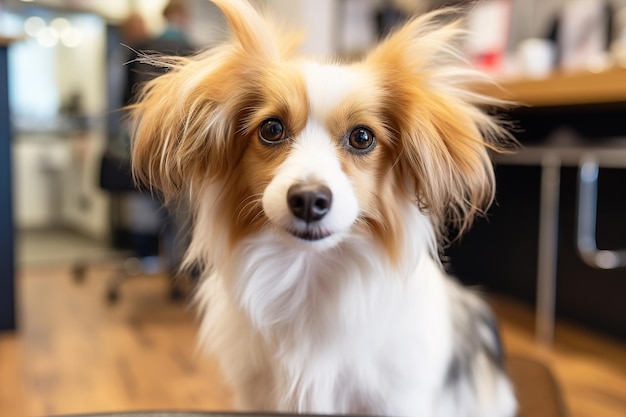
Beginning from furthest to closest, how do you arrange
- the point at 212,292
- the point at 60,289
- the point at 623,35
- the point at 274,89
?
the point at 60,289
the point at 623,35
the point at 212,292
the point at 274,89

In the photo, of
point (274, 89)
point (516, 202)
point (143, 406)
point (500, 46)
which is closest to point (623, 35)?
point (500, 46)

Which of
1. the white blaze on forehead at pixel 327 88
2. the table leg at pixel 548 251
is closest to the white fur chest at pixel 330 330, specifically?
the white blaze on forehead at pixel 327 88

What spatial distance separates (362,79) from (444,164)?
0.68ft

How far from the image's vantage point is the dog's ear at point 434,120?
1.04 meters

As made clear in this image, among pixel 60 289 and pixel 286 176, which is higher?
pixel 286 176

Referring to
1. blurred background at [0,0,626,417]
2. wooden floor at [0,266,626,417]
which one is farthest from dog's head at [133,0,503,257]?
wooden floor at [0,266,626,417]

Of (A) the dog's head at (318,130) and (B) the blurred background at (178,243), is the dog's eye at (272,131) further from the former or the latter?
(B) the blurred background at (178,243)

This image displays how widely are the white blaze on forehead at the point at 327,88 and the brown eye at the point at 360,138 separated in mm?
59

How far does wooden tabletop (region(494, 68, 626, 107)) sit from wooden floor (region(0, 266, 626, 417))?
0.92m

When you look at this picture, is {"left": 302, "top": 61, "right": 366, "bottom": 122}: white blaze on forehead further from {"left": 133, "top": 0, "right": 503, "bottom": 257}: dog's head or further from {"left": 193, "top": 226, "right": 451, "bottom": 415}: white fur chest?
{"left": 193, "top": 226, "right": 451, "bottom": 415}: white fur chest

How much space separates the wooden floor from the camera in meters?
1.85

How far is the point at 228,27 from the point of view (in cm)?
113

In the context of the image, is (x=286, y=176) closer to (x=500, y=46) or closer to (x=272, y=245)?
(x=272, y=245)

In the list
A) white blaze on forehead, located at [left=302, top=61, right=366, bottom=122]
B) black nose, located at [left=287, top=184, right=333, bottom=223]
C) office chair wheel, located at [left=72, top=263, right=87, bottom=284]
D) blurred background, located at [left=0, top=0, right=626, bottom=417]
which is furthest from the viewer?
office chair wheel, located at [left=72, top=263, right=87, bottom=284]
